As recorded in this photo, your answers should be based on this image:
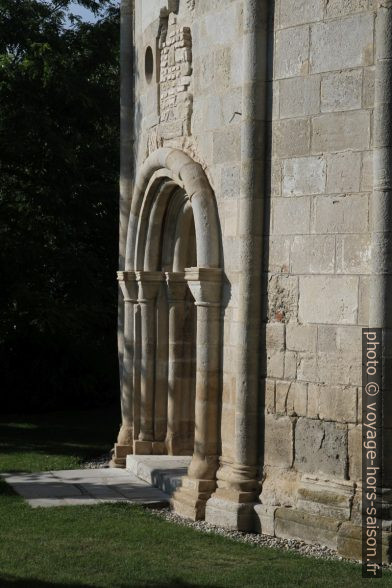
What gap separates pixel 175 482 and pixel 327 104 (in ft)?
13.9

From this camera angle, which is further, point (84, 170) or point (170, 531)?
point (84, 170)

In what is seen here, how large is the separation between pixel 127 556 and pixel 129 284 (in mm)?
4493

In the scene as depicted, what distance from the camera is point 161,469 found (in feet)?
34.9

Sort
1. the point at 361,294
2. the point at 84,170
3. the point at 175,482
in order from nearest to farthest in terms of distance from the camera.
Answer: the point at 361,294 → the point at 175,482 → the point at 84,170

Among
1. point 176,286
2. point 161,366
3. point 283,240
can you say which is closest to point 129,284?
point 176,286

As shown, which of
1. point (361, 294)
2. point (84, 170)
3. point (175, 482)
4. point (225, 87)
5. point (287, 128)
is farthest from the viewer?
point (84, 170)

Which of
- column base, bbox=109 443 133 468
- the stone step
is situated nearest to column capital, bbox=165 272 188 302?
the stone step

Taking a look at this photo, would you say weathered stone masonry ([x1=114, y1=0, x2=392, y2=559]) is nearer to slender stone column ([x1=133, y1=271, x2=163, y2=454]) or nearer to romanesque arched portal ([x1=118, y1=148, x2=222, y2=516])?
romanesque arched portal ([x1=118, y1=148, x2=222, y2=516])

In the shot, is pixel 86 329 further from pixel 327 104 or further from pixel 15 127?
pixel 327 104

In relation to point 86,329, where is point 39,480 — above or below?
below

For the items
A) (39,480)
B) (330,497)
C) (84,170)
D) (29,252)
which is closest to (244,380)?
(330,497)

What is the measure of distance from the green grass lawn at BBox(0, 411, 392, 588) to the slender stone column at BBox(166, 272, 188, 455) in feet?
6.01

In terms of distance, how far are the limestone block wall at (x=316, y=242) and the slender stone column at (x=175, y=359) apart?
8.52 feet

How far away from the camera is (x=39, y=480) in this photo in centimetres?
1112
